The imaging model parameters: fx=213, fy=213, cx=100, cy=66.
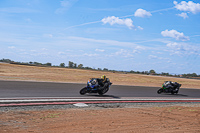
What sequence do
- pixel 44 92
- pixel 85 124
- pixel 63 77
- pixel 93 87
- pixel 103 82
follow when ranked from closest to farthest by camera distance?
pixel 85 124, pixel 44 92, pixel 93 87, pixel 103 82, pixel 63 77

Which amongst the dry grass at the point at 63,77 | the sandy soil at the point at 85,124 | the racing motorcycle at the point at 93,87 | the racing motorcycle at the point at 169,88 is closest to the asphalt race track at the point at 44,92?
the racing motorcycle at the point at 93,87

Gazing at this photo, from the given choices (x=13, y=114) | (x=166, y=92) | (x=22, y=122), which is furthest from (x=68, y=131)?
(x=166, y=92)

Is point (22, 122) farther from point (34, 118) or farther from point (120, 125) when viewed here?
point (120, 125)

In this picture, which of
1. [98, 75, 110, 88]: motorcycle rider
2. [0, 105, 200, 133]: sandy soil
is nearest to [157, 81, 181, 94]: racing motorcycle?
[98, 75, 110, 88]: motorcycle rider

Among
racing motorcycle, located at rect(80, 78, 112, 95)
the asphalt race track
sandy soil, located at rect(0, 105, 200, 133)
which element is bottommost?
sandy soil, located at rect(0, 105, 200, 133)

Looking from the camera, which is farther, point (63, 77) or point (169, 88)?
point (63, 77)

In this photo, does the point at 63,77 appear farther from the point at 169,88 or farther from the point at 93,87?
the point at 93,87

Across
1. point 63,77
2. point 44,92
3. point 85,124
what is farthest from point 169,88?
point 63,77

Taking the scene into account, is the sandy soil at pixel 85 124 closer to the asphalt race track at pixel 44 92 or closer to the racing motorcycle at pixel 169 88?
the asphalt race track at pixel 44 92

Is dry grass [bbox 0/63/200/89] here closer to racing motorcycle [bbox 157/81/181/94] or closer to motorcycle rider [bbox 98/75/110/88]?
racing motorcycle [bbox 157/81/181/94]

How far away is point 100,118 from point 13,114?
3.35m

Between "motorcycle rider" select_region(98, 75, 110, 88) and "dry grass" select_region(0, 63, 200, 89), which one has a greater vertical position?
"motorcycle rider" select_region(98, 75, 110, 88)

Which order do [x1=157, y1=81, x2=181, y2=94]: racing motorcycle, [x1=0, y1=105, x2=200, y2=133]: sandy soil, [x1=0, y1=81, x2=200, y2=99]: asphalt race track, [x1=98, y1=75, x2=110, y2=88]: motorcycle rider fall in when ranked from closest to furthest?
1. [x1=0, y1=105, x2=200, y2=133]: sandy soil
2. [x1=0, y1=81, x2=200, y2=99]: asphalt race track
3. [x1=98, y1=75, x2=110, y2=88]: motorcycle rider
4. [x1=157, y1=81, x2=181, y2=94]: racing motorcycle

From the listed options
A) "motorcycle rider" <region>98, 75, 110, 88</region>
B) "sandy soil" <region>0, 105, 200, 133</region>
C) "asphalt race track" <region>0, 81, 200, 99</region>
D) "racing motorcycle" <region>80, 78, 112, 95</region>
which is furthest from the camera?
"motorcycle rider" <region>98, 75, 110, 88</region>
